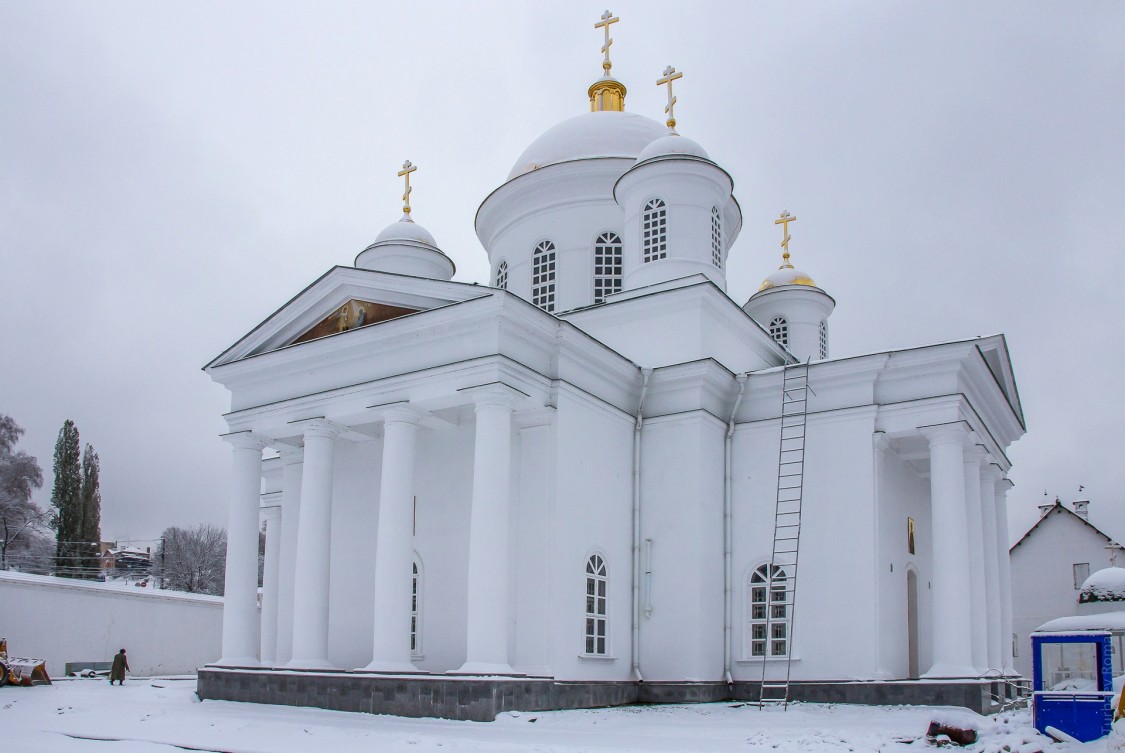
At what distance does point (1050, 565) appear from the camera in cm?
3369

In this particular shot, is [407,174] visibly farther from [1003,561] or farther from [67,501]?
[67,501]

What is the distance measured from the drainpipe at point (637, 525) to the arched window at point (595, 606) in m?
0.80

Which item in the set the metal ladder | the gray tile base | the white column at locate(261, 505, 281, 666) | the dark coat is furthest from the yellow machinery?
the metal ladder

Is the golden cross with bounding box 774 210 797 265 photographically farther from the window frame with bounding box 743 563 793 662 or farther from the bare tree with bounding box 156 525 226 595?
the bare tree with bounding box 156 525 226 595

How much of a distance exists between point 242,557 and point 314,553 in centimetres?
196

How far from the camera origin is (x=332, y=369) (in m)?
16.5

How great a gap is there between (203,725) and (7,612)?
16.3m

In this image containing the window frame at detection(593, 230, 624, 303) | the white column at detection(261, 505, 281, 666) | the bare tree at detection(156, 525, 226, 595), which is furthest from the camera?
the bare tree at detection(156, 525, 226, 595)

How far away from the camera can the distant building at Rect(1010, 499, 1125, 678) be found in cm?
3288

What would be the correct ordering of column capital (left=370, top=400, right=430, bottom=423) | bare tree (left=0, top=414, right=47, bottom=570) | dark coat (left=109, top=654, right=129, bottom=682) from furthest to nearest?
1. bare tree (left=0, top=414, right=47, bottom=570)
2. dark coat (left=109, top=654, right=129, bottom=682)
3. column capital (left=370, top=400, right=430, bottom=423)

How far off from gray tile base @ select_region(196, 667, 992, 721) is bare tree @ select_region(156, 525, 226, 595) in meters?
39.7

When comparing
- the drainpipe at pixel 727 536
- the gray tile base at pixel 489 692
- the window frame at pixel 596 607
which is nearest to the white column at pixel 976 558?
the gray tile base at pixel 489 692

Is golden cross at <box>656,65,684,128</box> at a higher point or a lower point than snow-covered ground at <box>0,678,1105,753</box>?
higher

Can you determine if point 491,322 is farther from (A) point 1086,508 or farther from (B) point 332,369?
(A) point 1086,508
